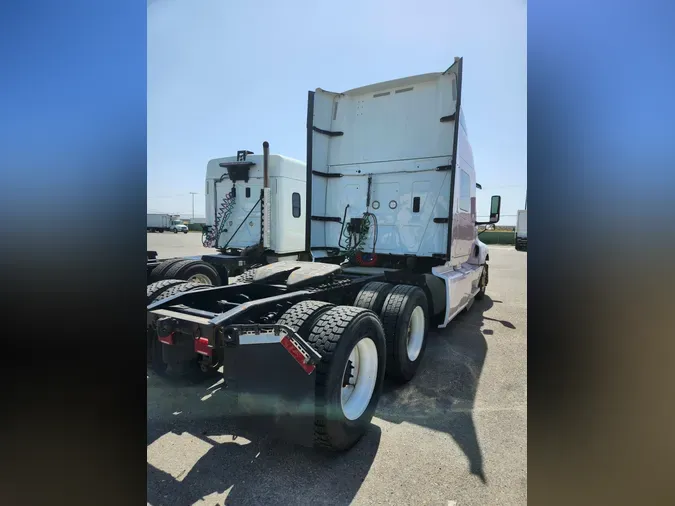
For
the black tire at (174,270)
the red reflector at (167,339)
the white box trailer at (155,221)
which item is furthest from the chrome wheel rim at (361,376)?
the black tire at (174,270)

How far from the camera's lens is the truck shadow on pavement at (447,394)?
292 cm

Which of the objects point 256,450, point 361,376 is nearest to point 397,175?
point 361,376

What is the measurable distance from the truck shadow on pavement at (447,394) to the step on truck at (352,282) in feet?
0.76

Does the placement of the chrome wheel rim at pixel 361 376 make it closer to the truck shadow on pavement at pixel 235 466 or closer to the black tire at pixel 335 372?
the black tire at pixel 335 372

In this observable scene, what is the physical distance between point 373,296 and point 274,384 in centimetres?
189

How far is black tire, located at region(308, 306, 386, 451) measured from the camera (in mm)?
2352

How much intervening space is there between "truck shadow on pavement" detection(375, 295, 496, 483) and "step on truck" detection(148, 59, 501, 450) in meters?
0.23

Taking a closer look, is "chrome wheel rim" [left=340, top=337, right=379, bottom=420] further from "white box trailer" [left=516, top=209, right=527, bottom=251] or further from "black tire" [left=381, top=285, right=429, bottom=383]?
"white box trailer" [left=516, top=209, right=527, bottom=251]

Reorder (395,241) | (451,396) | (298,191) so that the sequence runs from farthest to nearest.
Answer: (298,191) → (395,241) → (451,396)
